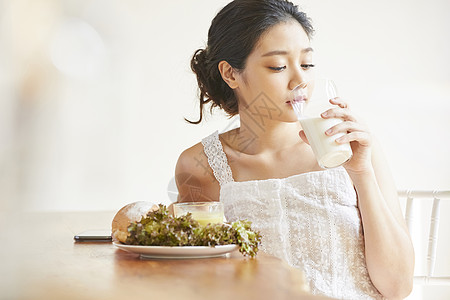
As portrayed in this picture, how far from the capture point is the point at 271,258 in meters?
0.78

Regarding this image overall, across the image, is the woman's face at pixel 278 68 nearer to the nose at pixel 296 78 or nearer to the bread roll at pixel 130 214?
the nose at pixel 296 78

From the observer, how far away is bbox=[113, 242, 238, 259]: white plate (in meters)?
0.74

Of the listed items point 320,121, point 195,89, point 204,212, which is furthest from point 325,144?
point 195,89

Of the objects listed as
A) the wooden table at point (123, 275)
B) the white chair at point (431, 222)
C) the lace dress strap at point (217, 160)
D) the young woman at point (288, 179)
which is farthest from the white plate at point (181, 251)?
the white chair at point (431, 222)

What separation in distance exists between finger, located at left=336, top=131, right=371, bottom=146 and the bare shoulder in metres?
0.64

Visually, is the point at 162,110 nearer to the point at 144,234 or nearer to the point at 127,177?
the point at 127,177

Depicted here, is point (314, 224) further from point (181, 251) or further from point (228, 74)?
point (181, 251)

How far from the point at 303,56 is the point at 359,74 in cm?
202

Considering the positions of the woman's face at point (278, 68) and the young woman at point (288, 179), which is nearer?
the young woman at point (288, 179)

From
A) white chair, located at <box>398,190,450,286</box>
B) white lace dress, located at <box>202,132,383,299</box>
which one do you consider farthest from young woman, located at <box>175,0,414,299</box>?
white chair, located at <box>398,190,450,286</box>

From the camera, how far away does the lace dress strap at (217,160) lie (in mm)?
1558

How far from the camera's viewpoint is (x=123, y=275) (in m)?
0.62

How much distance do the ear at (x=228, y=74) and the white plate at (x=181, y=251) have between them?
0.90 metres

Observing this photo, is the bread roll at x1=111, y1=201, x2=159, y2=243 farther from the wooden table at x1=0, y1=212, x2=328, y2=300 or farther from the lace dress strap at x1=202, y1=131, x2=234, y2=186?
the lace dress strap at x1=202, y1=131, x2=234, y2=186
